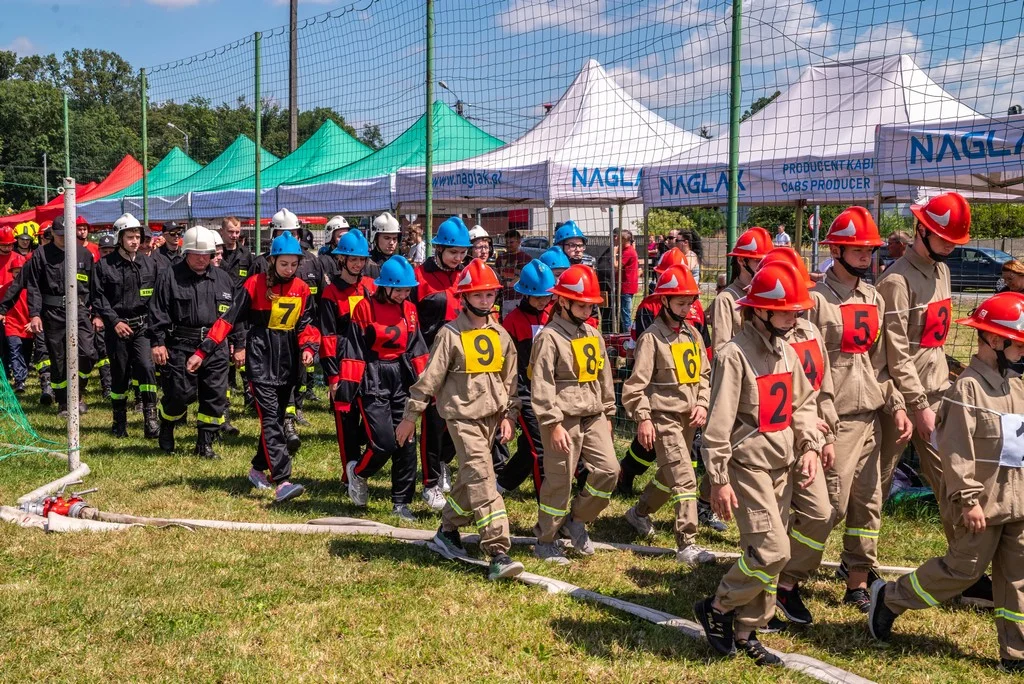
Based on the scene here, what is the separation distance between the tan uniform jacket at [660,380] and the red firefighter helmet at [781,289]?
1.76m

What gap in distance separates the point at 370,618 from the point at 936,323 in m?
3.60

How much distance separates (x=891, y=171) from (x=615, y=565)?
520cm

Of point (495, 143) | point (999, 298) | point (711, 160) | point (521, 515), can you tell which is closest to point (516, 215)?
point (495, 143)

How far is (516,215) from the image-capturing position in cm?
1758

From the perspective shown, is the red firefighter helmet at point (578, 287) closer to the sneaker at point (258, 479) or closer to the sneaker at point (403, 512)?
the sneaker at point (403, 512)

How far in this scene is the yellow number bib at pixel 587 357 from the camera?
20.4ft

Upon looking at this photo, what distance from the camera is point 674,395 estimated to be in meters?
6.53

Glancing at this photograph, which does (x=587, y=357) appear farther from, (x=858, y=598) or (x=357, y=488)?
(x=357, y=488)

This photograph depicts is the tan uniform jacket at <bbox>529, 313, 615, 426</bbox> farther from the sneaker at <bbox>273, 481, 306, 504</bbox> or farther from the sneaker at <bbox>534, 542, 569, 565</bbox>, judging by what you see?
the sneaker at <bbox>273, 481, 306, 504</bbox>

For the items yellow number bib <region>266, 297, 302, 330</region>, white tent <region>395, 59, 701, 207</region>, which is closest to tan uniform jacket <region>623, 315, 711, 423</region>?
yellow number bib <region>266, 297, 302, 330</region>

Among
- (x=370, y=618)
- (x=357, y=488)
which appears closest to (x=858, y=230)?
(x=370, y=618)

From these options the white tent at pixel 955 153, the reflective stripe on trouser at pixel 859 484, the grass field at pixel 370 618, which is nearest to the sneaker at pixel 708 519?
the grass field at pixel 370 618

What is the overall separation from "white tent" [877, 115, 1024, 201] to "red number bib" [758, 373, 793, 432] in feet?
15.0

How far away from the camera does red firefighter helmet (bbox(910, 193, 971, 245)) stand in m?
5.45
